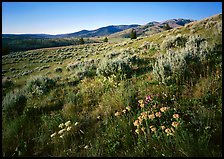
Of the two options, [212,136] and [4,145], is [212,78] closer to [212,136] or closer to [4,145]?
[212,136]

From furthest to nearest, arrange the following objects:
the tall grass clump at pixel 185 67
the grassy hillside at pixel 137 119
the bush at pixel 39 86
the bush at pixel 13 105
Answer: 1. the bush at pixel 39 86
2. the bush at pixel 13 105
3. the tall grass clump at pixel 185 67
4. the grassy hillside at pixel 137 119

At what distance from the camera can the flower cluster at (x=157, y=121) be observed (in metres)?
2.93

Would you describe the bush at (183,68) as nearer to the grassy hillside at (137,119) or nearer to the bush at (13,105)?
the grassy hillside at (137,119)

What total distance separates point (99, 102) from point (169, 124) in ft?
7.40

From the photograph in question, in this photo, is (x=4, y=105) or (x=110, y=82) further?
(x=110, y=82)

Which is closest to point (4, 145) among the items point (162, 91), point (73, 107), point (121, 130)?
point (73, 107)

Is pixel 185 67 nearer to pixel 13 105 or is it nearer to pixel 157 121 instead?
pixel 157 121

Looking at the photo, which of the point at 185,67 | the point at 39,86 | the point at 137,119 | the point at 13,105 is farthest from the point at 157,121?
the point at 39,86

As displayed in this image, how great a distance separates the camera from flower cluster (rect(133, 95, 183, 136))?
2932mm

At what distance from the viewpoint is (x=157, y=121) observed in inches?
136

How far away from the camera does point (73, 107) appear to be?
16.5 ft

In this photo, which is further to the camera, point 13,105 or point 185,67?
point 13,105

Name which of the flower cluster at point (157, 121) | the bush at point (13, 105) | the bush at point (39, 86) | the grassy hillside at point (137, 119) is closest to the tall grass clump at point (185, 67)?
the grassy hillside at point (137, 119)

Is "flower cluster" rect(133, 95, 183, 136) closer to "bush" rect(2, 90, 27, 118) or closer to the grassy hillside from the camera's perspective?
the grassy hillside
